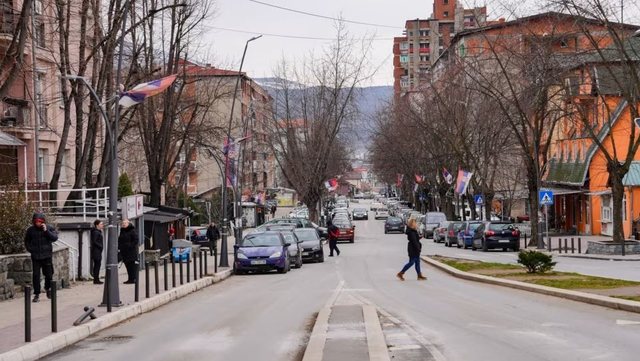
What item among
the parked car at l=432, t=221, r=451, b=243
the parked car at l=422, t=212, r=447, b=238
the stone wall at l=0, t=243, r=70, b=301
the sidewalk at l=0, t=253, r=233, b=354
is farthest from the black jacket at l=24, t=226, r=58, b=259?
the parked car at l=422, t=212, r=447, b=238

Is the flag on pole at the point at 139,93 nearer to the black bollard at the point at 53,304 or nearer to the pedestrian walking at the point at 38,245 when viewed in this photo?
the pedestrian walking at the point at 38,245

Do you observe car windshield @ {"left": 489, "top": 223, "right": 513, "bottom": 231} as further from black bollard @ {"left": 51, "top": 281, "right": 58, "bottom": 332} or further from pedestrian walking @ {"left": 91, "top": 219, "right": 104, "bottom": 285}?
black bollard @ {"left": 51, "top": 281, "right": 58, "bottom": 332}

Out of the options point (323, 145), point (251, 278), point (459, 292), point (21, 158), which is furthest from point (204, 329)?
point (323, 145)

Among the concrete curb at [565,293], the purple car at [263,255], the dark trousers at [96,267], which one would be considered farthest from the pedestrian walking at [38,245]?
the purple car at [263,255]

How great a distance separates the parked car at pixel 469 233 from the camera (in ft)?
164

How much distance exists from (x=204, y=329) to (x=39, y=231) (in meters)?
5.98

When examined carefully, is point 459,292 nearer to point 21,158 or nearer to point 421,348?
point 421,348

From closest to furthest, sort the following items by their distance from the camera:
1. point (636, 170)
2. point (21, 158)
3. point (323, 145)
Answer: point (21, 158) < point (636, 170) < point (323, 145)

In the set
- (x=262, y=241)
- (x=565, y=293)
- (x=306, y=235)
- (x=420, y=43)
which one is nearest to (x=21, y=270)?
(x=565, y=293)

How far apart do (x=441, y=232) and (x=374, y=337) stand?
5064 cm

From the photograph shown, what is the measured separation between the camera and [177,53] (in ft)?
128

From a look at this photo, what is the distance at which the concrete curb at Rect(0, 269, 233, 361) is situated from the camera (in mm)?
12033

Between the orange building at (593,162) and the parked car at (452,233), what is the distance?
822 cm

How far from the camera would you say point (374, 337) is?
12625mm
